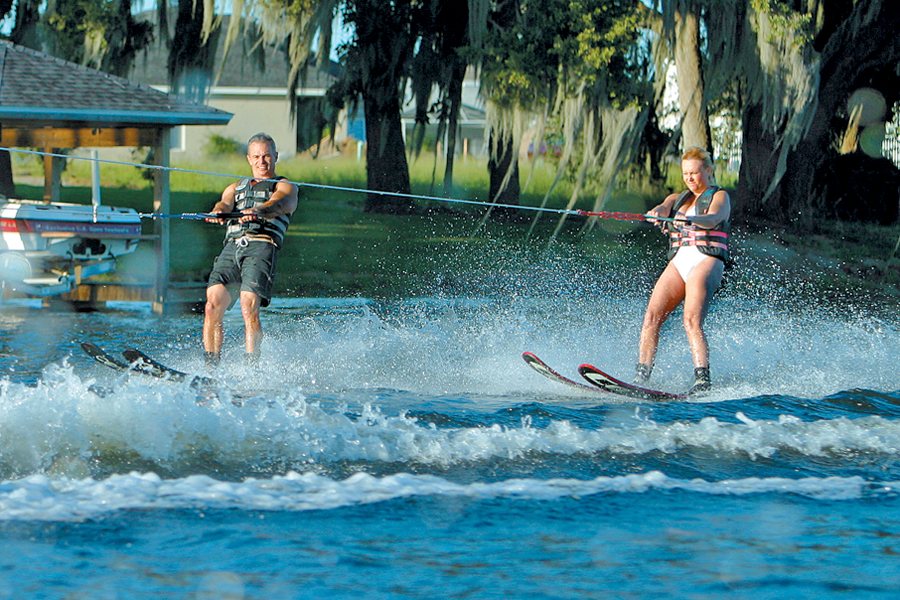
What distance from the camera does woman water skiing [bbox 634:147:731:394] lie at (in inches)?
258

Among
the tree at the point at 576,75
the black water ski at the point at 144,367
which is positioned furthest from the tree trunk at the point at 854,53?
the black water ski at the point at 144,367

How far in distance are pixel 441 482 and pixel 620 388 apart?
2.23m

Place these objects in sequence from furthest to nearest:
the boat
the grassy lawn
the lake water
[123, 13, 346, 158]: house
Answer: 1. [123, 13, 346, 158]: house
2. the grassy lawn
3. the boat
4. the lake water

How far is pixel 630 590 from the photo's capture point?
3393 millimetres

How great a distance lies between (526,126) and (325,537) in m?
14.2

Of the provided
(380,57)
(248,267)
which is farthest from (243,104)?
(248,267)

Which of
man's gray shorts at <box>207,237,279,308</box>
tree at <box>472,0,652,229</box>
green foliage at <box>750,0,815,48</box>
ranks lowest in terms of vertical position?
man's gray shorts at <box>207,237,279,308</box>

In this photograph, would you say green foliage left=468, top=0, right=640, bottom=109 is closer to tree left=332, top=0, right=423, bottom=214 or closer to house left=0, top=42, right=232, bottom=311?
tree left=332, top=0, right=423, bottom=214

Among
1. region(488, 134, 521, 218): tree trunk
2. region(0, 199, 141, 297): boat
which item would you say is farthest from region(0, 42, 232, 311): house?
region(488, 134, 521, 218): tree trunk

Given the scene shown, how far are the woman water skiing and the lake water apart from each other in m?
0.44

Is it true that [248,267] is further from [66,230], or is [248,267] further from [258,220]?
[66,230]

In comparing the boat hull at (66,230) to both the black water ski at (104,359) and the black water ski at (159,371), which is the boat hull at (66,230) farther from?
the black water ski at (159,371)

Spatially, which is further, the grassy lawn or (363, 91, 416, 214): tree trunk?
(363, 91, 416, 214): tree trunk

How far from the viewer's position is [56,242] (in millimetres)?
12680
